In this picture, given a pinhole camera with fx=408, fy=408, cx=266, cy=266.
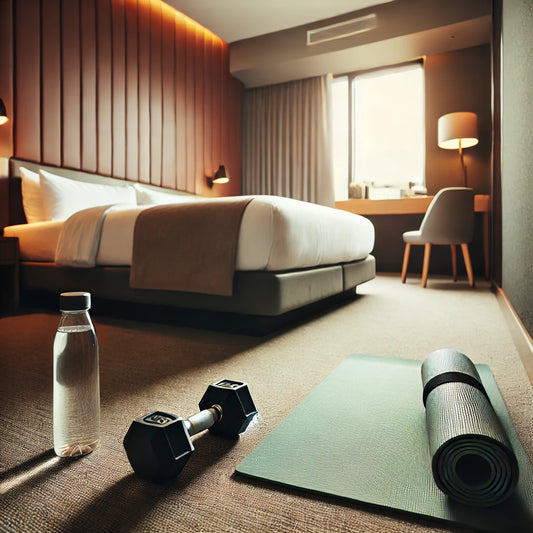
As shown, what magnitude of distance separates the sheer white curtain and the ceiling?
938 mm

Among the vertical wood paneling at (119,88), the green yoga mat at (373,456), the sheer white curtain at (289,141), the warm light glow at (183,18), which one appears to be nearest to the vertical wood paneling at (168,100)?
the warm light glow at (183,18)

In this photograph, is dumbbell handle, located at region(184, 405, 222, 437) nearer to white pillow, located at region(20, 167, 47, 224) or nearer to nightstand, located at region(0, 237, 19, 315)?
nightstand, located at region(0, 237, 19, 315)

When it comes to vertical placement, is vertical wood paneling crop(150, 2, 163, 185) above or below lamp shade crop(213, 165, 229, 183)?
above

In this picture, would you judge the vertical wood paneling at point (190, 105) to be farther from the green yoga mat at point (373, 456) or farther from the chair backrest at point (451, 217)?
the green yoga mat at point (373, 456)

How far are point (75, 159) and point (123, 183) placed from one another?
1.62 feet

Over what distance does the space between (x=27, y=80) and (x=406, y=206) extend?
3.69m

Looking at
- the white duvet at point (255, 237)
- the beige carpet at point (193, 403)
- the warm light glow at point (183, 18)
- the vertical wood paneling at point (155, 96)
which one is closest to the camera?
the beige carpet at point (193, 403)

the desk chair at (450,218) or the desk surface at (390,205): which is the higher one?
the desk surface at (390,205)

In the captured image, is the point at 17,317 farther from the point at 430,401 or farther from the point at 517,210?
the point at 517,210

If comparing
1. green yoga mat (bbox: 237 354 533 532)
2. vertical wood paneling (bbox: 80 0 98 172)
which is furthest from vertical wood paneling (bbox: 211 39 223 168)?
green yoga mat (bbox: 237 354 533 532)

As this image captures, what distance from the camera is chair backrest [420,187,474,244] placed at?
3.49m

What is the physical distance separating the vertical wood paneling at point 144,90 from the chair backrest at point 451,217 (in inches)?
108

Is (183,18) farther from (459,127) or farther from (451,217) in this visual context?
(451,217)

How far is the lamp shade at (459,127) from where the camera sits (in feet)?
14.2
